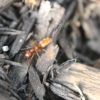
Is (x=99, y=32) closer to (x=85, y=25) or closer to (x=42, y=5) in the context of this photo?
(x=85, y=25)

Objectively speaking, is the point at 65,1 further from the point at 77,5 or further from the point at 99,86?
the point at 99,86

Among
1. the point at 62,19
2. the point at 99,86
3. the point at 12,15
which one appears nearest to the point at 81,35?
the point at 62,19

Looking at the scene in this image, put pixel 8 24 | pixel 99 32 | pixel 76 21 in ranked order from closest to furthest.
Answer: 1. pixel 8 24
2. pixel 76 21
3. pixel 99 32

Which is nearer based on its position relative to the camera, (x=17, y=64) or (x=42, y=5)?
(x=17, y=64)

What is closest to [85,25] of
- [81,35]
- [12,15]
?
[81,35]

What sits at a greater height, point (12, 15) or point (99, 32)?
point (12, 15)

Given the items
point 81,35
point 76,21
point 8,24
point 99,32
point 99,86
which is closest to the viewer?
point 99,86

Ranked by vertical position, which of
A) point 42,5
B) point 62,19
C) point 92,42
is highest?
point 42,5
